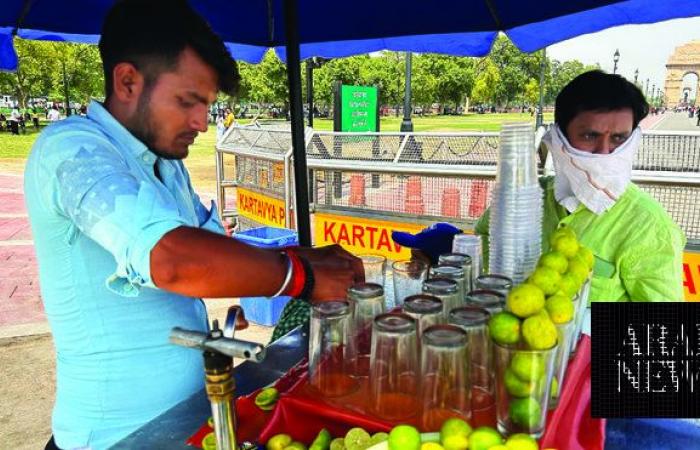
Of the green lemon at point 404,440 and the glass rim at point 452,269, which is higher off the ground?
the glass rim at point 452,269

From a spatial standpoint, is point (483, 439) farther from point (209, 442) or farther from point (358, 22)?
point (358, 22)

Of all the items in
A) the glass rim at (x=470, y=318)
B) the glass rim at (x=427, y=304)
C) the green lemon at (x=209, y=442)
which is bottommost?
the green lemon at (x=209, y=442)

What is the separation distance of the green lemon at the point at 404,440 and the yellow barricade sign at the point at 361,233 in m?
4.18

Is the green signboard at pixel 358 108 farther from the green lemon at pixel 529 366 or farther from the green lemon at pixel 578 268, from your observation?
the green lemon at pixel 529 366

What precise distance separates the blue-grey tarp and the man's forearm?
2.12m

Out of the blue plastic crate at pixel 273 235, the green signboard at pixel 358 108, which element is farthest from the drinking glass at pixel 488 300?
the green signboard at pixel 358 108

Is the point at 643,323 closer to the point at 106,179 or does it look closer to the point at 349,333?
the point at 349,333

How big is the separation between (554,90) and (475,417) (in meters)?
93.7

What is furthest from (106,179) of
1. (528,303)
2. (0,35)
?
(0,35)

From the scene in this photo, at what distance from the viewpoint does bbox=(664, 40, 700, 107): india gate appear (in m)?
110

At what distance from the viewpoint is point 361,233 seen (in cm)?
570

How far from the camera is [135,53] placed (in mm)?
1453

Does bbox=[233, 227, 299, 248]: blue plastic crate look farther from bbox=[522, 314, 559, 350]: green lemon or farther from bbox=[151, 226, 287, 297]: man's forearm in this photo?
bbox=[522, 314, 559, 350]: green lemon

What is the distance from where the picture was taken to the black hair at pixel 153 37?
1446 millimetres
